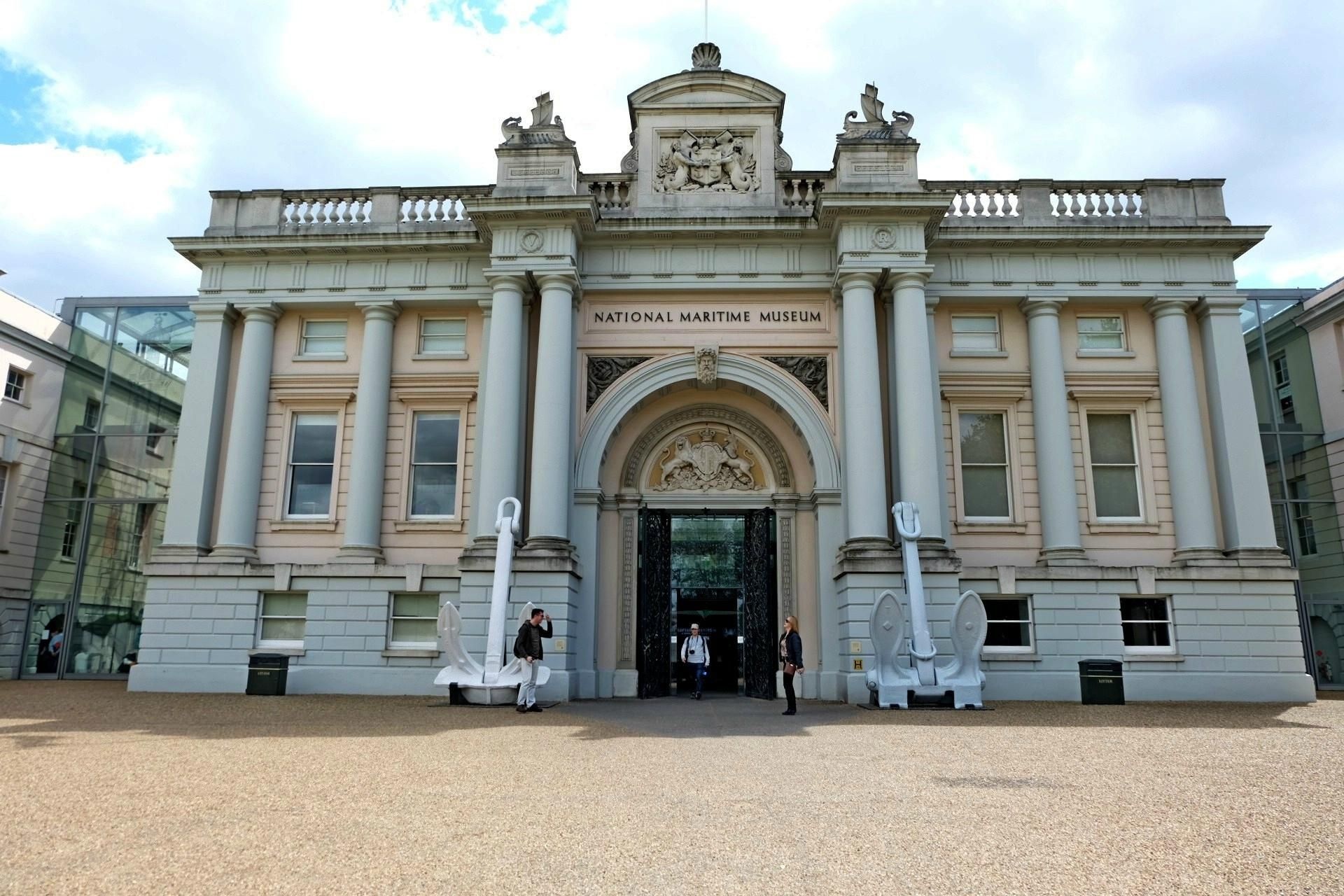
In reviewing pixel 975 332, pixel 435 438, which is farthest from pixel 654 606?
pixel 975 332

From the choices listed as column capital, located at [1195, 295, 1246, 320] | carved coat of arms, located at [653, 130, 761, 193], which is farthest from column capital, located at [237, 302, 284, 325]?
column capital, located at [1195, 295, 1246, 320]

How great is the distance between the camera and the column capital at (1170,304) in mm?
18250

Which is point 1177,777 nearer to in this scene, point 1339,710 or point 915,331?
point 1339,710

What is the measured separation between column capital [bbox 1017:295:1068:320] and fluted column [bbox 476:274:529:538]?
976cm

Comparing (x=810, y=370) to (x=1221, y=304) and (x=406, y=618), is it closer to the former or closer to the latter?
(x=1221, y=304)

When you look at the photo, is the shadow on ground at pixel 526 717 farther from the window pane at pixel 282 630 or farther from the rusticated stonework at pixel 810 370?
the rusticated stonework at pixel 810 370

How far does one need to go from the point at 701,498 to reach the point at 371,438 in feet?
21.5

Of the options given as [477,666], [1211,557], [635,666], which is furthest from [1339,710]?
A: [477,666]

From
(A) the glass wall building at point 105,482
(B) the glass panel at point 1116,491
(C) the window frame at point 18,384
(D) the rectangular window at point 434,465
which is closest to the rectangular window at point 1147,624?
(B) the glass panel at point 1116,491

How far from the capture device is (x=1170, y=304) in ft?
60.0

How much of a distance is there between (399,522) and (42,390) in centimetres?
1225

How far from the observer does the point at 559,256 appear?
17703mm

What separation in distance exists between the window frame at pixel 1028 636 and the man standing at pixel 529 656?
8.04m

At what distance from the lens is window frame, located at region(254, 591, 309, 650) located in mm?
17750
